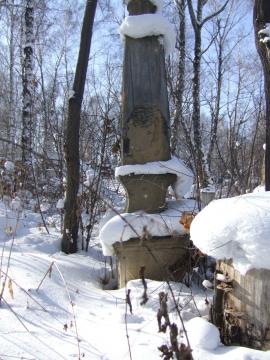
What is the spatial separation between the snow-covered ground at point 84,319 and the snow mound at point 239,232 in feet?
1.20

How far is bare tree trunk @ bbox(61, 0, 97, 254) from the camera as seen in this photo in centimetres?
434

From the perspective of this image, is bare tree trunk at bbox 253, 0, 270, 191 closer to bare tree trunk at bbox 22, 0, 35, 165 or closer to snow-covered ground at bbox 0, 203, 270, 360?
snow-covered ground at bbox 0, 203, 270, 360

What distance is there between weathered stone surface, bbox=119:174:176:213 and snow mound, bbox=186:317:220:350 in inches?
55.4

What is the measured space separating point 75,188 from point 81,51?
4.46 feet

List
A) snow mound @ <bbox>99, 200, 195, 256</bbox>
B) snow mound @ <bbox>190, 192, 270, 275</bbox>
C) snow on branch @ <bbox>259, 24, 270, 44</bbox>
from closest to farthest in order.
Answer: snow mound @ <bbox>190, 192, 270, 275</bbox>
snow mound @ <bbox>99, 200, 195, 256</bbox>
snow on branch @ <bbox>259, 24, 270, 44</bbox>

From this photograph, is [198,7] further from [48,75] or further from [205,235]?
[205,235]

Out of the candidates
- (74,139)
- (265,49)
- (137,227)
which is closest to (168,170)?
(137,227)

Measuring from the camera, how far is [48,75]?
14984mm

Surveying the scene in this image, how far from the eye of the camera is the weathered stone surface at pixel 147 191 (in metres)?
3.51

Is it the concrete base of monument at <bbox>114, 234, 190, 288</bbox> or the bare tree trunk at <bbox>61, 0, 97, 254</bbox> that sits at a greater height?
the bare tree trunk at <bbox>61, 0, 97, 254</bbox>

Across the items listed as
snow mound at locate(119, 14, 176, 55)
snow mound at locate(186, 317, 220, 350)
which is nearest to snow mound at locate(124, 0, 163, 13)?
snow mound at locate(119, 14, 176, 55)

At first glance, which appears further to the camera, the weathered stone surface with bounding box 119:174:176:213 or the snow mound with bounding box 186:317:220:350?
the weathered stone surface with bounding box 119:174:176:213

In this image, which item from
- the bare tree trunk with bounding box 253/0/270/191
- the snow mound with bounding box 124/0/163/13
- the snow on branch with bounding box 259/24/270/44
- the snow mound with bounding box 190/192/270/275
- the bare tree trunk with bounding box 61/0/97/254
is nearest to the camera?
the snow mound with bounding box 190/192/270/275

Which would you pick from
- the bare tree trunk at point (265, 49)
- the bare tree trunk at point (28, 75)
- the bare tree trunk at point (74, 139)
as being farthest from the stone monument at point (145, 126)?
the bare tree trunk at point (28, 75)
